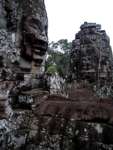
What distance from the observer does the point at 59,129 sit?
3.00 m

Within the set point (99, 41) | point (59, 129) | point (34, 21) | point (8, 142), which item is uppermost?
point (99, 41)

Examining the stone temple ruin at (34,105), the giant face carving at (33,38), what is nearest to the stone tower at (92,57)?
the stone temple ruin at (34,105)

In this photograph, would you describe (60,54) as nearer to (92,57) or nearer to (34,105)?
(92,57)

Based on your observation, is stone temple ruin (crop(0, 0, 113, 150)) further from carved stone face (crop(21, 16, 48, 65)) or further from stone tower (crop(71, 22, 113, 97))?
stone tower (crop(71, 22, 113, 97))

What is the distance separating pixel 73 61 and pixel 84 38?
6.59 ft

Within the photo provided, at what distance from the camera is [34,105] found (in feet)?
11.6

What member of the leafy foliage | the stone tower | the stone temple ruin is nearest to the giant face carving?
the stone temple ruin

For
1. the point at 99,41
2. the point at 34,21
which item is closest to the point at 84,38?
the point at 99,41

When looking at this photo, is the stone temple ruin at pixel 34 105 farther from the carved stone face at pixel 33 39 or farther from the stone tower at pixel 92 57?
the stone tower at pixel 92 57

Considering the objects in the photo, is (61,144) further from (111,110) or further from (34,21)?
(34,21)

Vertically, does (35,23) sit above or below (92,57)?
below

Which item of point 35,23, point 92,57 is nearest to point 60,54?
point 92,57

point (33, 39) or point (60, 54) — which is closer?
point (33, 39)

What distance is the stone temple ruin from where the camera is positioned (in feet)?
9.45
